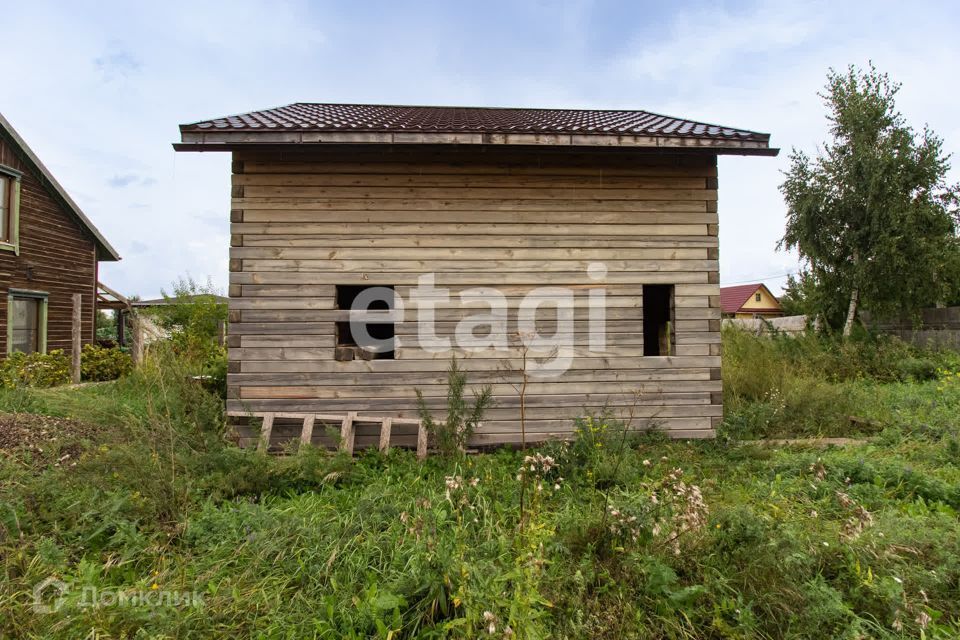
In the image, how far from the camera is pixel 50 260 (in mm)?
12336

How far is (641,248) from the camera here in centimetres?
584

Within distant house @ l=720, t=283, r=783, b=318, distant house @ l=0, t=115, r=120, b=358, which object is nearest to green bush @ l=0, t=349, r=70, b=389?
distant house @ l=0, t=115, r=120, b=358

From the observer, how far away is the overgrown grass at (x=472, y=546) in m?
2.35

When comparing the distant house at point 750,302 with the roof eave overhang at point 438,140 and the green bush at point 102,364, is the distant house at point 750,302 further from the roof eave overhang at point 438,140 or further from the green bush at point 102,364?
the green bush at point 102,364

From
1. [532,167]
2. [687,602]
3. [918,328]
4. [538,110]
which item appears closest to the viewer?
[687,602]

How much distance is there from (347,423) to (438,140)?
3.29 meters

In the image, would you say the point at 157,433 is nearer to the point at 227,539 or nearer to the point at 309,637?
the point at 227,539

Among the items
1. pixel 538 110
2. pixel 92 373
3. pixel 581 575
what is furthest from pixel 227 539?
pixel 92 373

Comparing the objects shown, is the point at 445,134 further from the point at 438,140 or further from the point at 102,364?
the point at 102,364

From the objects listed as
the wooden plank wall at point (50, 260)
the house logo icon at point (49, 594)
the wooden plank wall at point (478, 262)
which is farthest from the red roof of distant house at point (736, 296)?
the house logo icon at point (49, 594)

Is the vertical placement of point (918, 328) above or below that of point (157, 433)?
above

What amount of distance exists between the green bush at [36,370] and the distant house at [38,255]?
97 cm

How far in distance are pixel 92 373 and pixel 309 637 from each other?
13.4 meters

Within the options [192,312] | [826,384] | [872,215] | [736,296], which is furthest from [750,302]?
[192,312]
